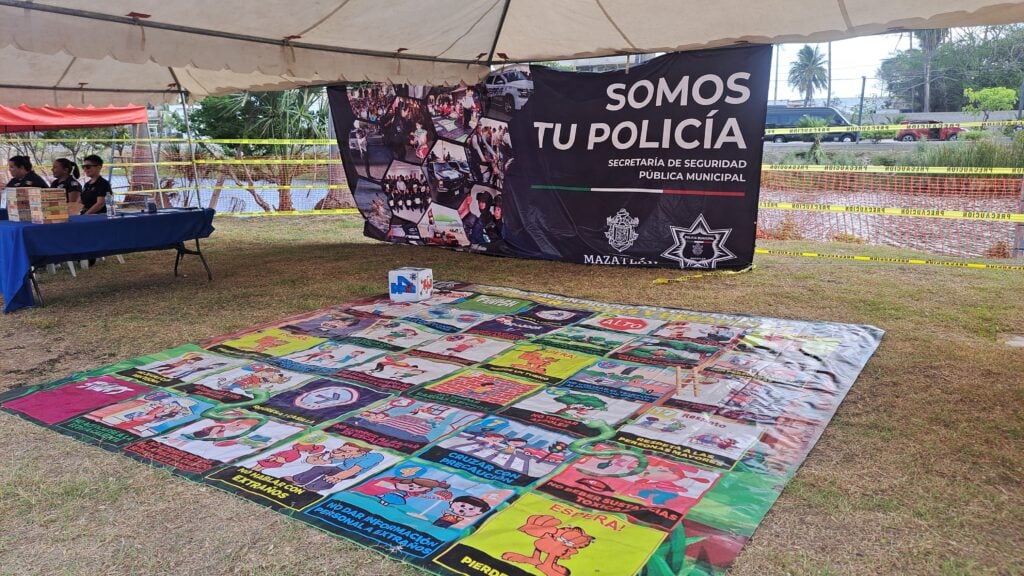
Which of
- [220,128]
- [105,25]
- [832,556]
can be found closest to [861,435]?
[832,556]

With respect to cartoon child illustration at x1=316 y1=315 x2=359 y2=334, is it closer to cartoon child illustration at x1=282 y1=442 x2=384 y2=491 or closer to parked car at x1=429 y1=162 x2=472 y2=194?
cartoon child illustration at x1=282 y1=442 x2=384 y2=491

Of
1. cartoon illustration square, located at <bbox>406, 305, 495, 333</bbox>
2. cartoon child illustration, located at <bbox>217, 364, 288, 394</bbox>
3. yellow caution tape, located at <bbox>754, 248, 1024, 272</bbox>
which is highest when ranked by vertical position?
yellow caution tape, located at <bbox>754, 248, 1024, 272</bbox>

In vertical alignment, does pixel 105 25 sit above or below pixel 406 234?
above

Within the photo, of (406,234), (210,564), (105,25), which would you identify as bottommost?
(210,564)

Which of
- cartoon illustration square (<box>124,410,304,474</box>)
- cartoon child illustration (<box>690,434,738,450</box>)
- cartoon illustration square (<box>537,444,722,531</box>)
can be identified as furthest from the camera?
cartoon child illustration (<box>690,434,738,450</box>)

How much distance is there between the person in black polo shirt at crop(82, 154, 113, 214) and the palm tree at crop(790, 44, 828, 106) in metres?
66.1

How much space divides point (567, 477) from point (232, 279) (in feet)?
17.5

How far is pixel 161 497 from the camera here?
2637 millimetres

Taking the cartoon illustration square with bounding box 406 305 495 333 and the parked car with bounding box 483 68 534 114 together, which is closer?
the cartoon illustration square with bounding box 406 305 495 333

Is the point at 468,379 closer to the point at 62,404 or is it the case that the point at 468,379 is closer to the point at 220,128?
the point at 62,404

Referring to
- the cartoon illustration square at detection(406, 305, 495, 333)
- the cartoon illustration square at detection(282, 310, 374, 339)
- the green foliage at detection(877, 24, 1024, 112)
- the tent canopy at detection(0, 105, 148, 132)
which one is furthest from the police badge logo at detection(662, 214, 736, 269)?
the green foliage at detection(877, 24, 1024, 112)

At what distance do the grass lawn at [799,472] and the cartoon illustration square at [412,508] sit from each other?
0.33ft

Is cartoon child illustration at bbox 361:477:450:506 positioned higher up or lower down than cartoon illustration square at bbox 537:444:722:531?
lower down

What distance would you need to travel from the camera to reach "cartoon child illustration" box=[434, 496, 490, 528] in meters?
2.41
